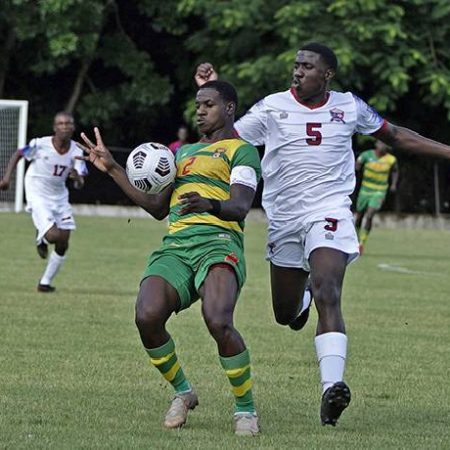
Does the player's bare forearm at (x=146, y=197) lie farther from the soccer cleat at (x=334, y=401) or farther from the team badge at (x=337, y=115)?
the soccer cleat at (x=334, y=401)

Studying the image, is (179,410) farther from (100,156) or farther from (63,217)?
(63,217)

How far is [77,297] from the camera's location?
15.7 meters

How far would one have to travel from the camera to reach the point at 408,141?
880 centimetres

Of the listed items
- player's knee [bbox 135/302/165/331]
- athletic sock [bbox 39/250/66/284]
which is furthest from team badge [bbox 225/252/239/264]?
athletic sock [bbox 39/250/66/284]

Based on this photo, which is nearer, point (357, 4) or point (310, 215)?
point (310, 215)

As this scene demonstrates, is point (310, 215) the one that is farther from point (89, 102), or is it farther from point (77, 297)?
point (89, 102)

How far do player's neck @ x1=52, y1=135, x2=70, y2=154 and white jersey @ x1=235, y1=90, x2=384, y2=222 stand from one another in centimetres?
858

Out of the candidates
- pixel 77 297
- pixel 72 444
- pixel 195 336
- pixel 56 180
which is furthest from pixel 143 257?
pixel 72 444

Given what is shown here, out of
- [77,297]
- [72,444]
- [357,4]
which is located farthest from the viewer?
[357,4]

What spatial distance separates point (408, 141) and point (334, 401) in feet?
6.96

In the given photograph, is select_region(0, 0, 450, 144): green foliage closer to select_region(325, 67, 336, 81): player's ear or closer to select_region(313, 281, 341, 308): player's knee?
select_region(325, 67, 336, 81): player's ear

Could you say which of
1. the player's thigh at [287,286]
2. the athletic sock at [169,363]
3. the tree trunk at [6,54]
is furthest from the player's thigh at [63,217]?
the tree trunk at [6,54]

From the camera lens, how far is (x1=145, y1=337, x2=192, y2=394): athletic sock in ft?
25.5

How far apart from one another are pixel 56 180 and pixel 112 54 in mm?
23349
